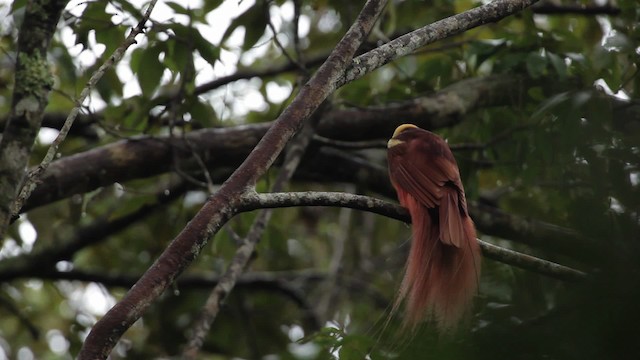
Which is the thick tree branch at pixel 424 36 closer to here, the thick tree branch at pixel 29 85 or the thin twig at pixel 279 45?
the thick tree branch at pixel 29 85

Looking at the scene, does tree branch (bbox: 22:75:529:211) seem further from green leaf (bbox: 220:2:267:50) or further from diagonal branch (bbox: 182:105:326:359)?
green leaf (bbox: 220:2:267:50)

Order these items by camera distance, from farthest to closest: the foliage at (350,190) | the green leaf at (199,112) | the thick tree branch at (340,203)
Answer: the green leaf at (199,112), the thick tree branch at (340,203), the foliage at (350,190)

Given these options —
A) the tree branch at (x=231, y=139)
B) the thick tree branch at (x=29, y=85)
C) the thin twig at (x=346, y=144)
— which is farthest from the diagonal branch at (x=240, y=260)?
the thick tree branch at (x=29, y=85)

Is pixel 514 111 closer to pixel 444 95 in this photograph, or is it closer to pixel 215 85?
pixel 444 95

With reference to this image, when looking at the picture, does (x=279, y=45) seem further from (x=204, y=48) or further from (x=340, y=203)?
(x=340, y=203)

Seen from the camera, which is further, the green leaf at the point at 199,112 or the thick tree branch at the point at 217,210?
the green leaf at the point at 199,112

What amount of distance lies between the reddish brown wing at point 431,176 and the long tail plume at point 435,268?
0.02m

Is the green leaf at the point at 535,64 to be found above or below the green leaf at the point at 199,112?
below

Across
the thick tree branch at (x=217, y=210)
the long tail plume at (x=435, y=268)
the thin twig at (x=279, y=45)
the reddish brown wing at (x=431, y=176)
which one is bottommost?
the long tail plume at (x=435, y=268)

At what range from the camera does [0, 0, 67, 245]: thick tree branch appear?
6.84ft

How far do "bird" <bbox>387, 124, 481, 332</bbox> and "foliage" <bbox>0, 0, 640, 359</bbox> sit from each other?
13cm

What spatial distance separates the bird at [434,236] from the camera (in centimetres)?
273

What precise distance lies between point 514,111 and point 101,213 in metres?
2.46

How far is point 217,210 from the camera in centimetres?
237
